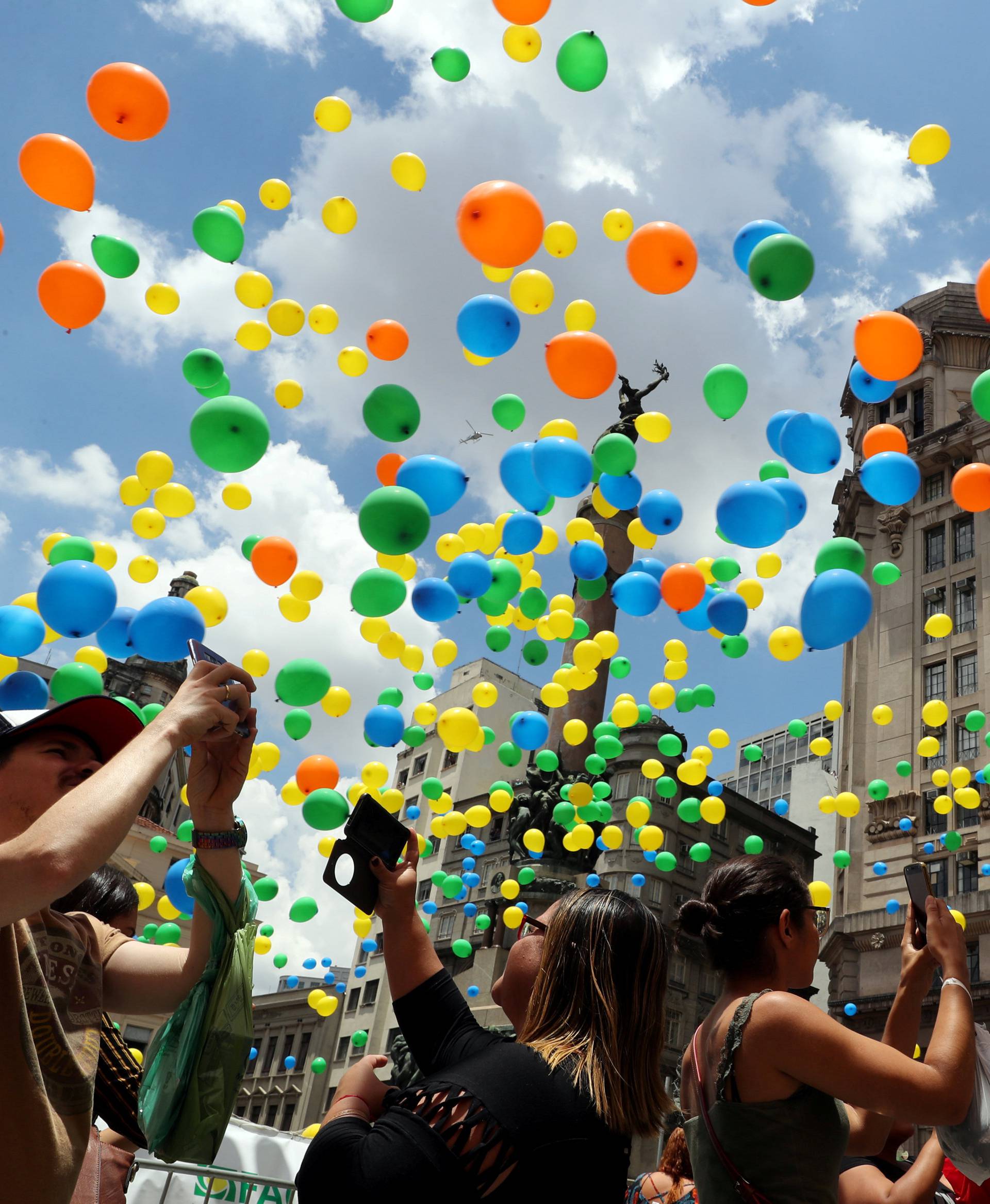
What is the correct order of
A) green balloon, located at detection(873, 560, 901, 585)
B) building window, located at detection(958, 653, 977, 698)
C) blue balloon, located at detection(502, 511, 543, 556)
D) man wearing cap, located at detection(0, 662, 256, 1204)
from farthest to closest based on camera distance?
building window, located at detection(958, 653, 977, 698) → green balloon, located at detection(873, 560, 901, 585) → blue balloon, located at detection(502, 511, 543, 556) → man wearing cap, located at detection(0, 662, 256, 1204)

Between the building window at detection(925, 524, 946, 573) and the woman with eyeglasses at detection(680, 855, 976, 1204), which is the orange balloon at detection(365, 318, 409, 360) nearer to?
the woman with eyeglasses at detection(680, 855, 976, 1204)

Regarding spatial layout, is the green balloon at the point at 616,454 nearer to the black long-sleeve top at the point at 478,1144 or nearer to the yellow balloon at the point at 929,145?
the yellow balloon at the point at 929,145

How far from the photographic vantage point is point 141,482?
843cm

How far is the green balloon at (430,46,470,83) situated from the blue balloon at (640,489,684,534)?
3583 mm

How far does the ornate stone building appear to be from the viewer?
26.9m

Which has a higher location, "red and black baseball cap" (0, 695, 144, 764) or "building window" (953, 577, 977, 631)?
"building window" (953, 577, 977, 631)

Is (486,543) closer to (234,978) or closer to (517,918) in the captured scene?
(517,918)

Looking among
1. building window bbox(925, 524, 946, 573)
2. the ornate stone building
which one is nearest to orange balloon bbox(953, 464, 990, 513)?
the ornate stone building

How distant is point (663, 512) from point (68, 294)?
4.86 metres

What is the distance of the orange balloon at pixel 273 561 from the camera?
782cm

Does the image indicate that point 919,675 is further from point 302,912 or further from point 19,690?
point 19,690

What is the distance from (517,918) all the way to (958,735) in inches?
957

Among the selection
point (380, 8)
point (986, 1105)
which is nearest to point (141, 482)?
point (380, 8)

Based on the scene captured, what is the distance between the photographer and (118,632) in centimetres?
750
